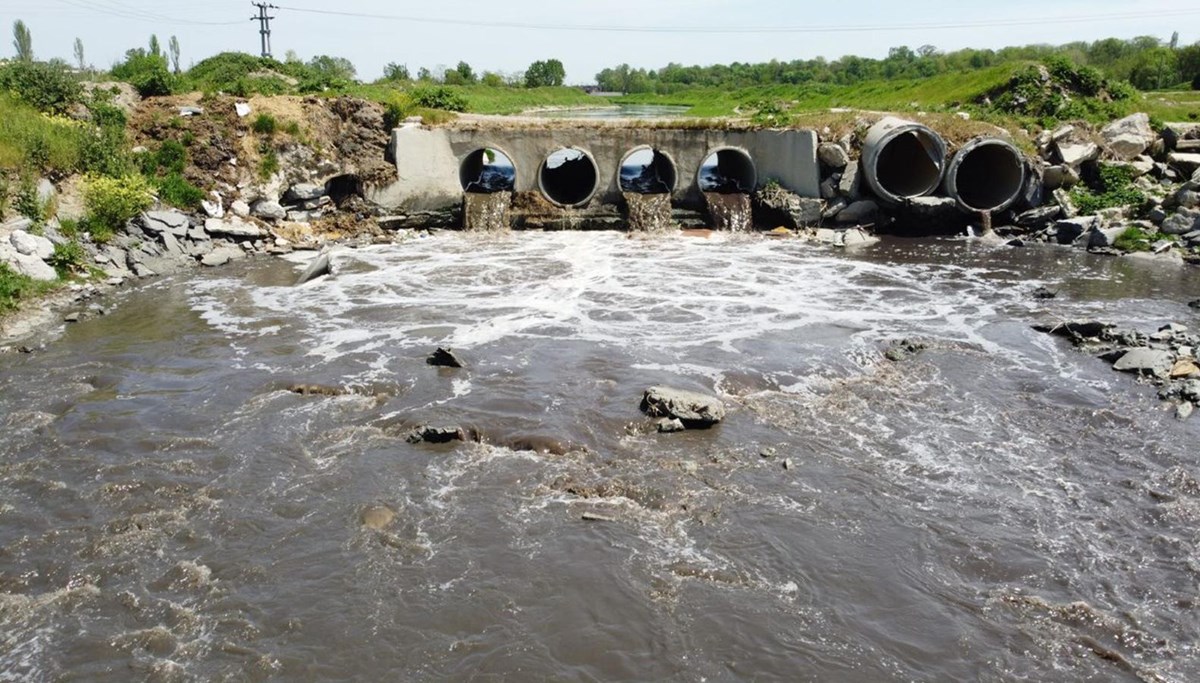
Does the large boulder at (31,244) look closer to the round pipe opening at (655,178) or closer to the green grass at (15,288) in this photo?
the green grass at (15,288)

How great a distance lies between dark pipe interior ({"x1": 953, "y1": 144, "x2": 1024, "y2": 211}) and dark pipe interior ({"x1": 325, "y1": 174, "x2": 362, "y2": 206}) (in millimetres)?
15456

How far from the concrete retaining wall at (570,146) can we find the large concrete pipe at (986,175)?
12.2 ft

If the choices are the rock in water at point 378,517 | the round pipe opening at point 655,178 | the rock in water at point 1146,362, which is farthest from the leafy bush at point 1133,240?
the rock in water at point 378,517

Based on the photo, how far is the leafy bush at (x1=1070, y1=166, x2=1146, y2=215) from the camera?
68.9 ft

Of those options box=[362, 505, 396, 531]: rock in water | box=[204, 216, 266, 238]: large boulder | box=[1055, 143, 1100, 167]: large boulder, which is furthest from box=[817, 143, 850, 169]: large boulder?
box=[362, 505, 396, 531]: rock in water

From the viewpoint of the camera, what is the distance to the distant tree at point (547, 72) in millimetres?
66875

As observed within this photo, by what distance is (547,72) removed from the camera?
69938 millimetres

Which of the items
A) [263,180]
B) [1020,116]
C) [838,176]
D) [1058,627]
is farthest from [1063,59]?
[1058,627]

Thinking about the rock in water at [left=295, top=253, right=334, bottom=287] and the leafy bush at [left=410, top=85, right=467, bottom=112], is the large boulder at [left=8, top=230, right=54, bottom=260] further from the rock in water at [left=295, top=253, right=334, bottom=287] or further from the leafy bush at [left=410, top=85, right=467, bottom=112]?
the leafy bush at [left=410, top=85, right=467, bottom=112]

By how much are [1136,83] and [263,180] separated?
131 ft

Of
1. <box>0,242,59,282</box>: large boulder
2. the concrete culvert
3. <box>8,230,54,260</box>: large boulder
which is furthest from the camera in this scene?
the concrete culvert

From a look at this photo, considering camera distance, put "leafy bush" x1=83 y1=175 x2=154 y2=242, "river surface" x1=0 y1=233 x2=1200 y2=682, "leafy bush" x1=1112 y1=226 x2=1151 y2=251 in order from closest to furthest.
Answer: "river surface" x1=0 y1=233 x2=1200 y2=682 → "leafy bush" x1=83 y1=175 x2=154 y2=242 → "leafy bush" x1=1112 y1=226 x2=1151 y2=251

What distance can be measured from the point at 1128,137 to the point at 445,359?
2097 centimetres

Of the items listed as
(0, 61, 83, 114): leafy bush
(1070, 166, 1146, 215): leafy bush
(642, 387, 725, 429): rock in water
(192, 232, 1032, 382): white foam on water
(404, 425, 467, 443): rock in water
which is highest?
(0, 61, 83, 114): leafy bush
